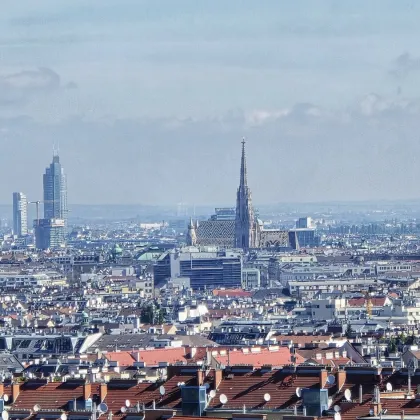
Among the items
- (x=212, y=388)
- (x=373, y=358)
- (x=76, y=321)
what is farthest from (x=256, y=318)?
(x=212, y=388)

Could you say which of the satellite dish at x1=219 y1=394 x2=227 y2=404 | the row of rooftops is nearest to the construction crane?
the row of rooftops

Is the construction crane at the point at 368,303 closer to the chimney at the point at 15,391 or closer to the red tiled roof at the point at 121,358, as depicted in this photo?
the red tiled roof at the point at 121,358

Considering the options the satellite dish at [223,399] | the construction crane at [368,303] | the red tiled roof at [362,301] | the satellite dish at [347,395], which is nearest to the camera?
the satellite dish at [347,395]

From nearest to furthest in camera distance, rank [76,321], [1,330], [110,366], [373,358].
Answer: [110,366], [373,358], [1,330], [76,321]

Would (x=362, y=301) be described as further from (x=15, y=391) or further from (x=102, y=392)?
(x=102, y=392)

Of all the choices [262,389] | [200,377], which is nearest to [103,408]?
[262,389]

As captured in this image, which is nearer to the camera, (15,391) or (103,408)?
(103,408)

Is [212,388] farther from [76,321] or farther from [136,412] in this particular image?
[76,321]

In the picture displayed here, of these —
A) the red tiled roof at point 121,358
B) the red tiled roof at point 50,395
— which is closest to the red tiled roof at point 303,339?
the red tiled roof at point 121,358

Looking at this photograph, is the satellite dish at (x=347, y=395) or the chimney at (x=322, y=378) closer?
the satellite dish at (x=347, y=395)

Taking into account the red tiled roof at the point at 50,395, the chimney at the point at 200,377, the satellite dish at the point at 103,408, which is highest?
the chimney at the point at 200,377

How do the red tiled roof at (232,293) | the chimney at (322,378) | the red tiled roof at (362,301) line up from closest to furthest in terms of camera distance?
the chimney at (322,378)
the red tiled roof at (362,301)
the red tiled roof at (232,293)
